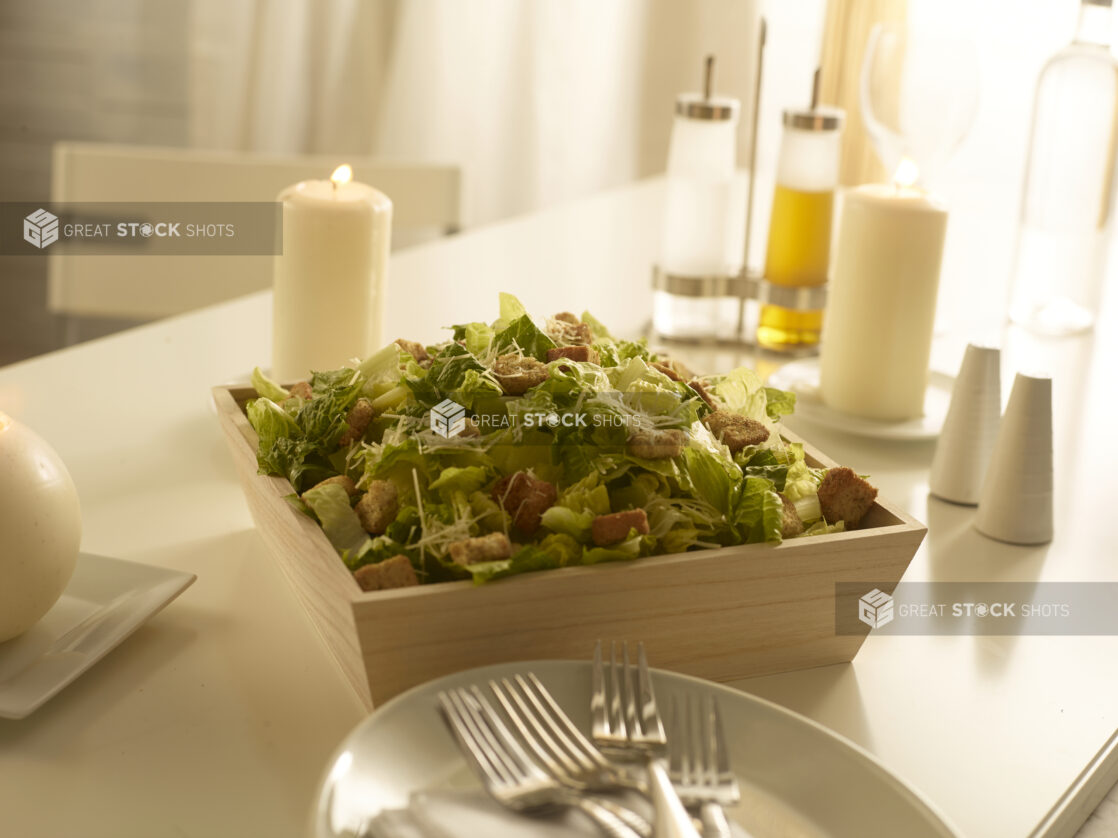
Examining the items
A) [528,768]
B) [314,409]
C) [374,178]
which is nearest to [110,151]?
[374,178]

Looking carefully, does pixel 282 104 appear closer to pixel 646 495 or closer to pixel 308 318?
pixel 308 318

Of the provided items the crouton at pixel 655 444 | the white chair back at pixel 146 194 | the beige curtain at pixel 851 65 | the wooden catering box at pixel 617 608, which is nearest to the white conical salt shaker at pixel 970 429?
the wooden catering box at pixel 617 608

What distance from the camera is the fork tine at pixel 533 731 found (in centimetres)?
51

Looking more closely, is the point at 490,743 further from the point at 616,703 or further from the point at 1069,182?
the point at 1069,182

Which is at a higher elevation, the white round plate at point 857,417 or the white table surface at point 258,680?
the white round plate at point 857,417

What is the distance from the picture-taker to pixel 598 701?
559 mm

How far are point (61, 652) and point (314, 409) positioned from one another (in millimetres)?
208

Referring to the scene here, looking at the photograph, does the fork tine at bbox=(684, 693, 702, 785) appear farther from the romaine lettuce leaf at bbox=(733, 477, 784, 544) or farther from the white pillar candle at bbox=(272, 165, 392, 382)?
the white pillar candle at bbox=(272, 165, 392, 382)

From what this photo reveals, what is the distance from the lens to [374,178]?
72.6 inches

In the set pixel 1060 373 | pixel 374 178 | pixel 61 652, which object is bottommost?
pixel 61 652

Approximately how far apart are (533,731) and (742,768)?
0.10m

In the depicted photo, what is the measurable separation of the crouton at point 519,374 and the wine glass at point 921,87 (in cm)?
78

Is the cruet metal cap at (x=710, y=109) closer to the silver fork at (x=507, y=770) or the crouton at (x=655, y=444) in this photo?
the crouton at (x=655, y=444)

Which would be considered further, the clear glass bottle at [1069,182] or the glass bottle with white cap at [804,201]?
the clear glass bottle at [1069,182]
